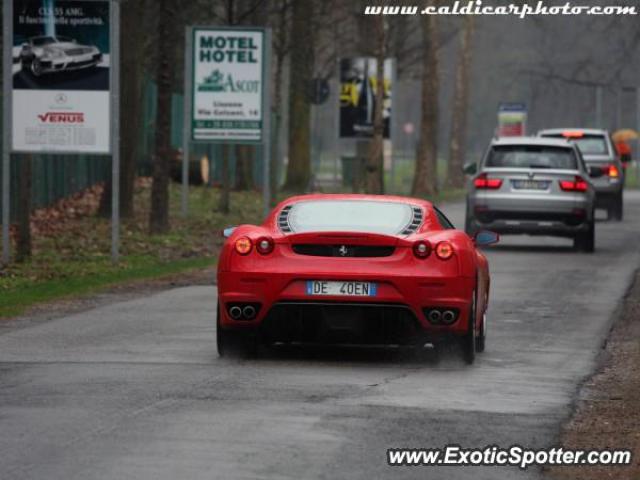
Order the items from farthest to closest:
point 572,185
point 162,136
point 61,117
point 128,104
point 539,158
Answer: point 128,104
point 162,136
point 539,158
point 572,185
point 61,117

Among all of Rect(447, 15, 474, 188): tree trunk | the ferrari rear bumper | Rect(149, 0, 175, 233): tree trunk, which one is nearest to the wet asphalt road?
the ferrari rear bumper

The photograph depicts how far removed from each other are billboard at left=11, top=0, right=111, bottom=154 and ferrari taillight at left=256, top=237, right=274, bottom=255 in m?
10.4

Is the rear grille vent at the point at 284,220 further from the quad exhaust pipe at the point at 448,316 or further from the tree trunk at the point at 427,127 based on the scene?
the tree trunk at the point at 427,127

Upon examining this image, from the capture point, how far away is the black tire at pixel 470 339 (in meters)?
12.6

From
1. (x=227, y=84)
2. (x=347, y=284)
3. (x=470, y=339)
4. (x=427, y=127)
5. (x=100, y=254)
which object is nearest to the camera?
(x=347, y=284)

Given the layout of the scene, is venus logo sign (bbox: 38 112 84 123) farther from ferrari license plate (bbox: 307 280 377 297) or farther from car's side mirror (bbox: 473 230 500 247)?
ferrari license plate (bbox: 307 280 377 297)

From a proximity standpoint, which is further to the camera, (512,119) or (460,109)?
(512,119)

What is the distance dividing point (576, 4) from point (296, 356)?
876cm

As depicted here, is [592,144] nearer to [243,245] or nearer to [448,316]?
[448,316]

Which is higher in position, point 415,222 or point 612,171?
point 415,222

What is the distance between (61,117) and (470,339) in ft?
35.8

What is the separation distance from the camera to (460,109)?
5928cm

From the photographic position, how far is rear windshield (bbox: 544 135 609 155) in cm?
3738

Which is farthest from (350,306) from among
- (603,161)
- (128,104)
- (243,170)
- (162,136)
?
(243,170)
